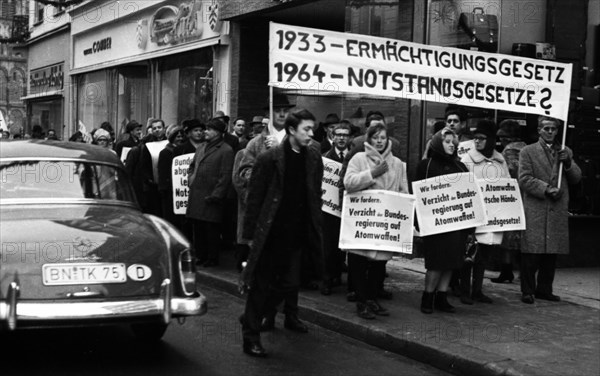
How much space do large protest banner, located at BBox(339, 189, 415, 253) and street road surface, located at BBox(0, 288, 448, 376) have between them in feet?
3.05

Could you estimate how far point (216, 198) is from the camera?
11023 mm

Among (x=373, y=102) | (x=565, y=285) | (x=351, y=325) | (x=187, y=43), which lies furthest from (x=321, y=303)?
(x=187, y=43)

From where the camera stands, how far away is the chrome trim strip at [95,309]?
5586 millimetres

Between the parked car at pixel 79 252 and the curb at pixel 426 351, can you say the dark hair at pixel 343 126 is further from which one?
the parked car at pixel 79 252

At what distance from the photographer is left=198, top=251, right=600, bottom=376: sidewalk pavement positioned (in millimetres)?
6484

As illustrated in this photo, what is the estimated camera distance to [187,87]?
2019 centimetres

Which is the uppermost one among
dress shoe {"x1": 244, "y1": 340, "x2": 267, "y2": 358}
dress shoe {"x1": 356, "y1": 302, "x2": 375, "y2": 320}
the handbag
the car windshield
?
the handbag

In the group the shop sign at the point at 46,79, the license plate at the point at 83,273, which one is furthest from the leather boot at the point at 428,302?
the shop sign at the point at 46,79

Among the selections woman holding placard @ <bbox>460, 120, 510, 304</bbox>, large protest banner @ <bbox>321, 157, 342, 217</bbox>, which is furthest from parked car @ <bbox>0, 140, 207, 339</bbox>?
woman holding placard @ <bbox>460, 120, 510, 304</bbox>

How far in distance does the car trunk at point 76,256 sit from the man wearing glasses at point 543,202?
439 cm

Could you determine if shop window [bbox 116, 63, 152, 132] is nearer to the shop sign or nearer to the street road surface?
the shop sign

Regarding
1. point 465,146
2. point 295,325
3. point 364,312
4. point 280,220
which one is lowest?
point 295,325

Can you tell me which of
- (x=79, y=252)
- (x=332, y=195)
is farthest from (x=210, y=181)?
(x=79, y=252)

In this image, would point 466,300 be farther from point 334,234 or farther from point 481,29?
point 481,29
